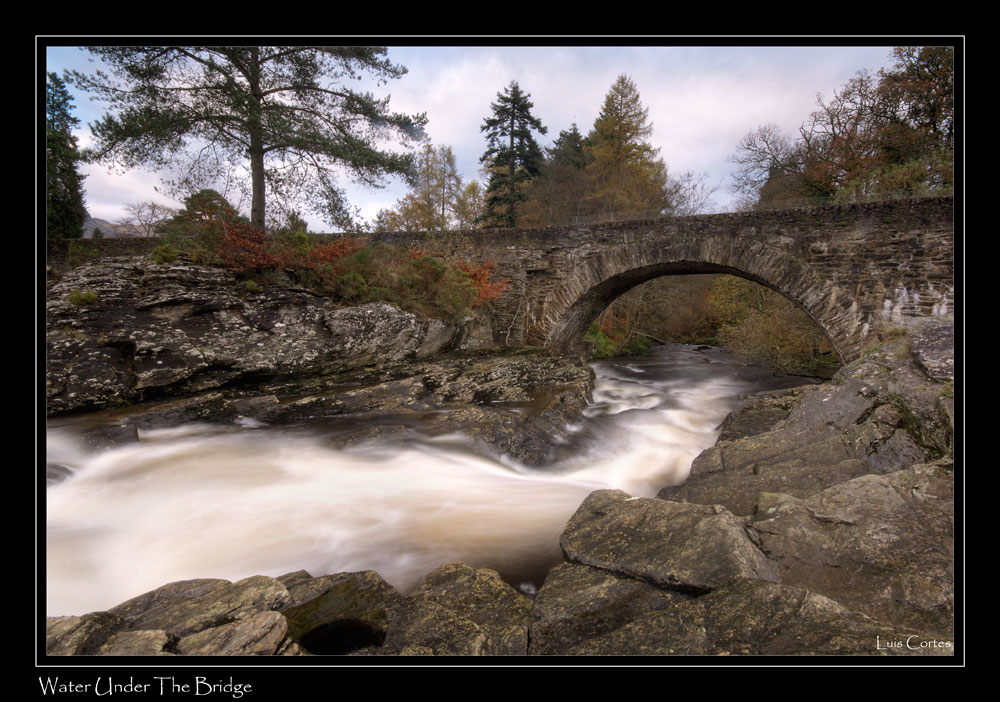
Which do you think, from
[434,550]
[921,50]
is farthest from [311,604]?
[921,50]

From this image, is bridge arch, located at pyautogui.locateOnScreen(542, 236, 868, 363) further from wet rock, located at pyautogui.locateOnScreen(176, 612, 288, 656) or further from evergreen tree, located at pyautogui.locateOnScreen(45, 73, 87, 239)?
evergreen tree, located at pyautogui.locateOnScreen(45, 73, 87, 239)

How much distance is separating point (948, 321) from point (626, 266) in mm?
7202

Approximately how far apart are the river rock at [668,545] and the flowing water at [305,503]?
682 millimetres

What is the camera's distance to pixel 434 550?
3.54 meters

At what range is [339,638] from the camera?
2.14m

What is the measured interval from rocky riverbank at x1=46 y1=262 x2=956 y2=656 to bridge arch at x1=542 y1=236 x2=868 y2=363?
597 cm

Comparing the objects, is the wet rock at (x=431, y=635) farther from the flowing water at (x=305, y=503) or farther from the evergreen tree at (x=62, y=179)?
the evergreen tree at (x=62, y=179)

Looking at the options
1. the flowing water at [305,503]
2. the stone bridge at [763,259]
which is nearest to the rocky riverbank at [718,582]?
the flowing water at [305,503]

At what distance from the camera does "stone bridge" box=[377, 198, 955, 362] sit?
8938 mm

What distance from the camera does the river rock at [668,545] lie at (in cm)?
233

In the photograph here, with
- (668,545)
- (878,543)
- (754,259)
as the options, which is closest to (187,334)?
(668,545)

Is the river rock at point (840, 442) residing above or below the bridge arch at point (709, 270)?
below

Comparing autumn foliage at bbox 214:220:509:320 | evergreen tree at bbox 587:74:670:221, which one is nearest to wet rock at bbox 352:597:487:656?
autumn foliage at bbox 214:220:509:320

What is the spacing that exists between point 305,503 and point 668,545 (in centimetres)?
338
